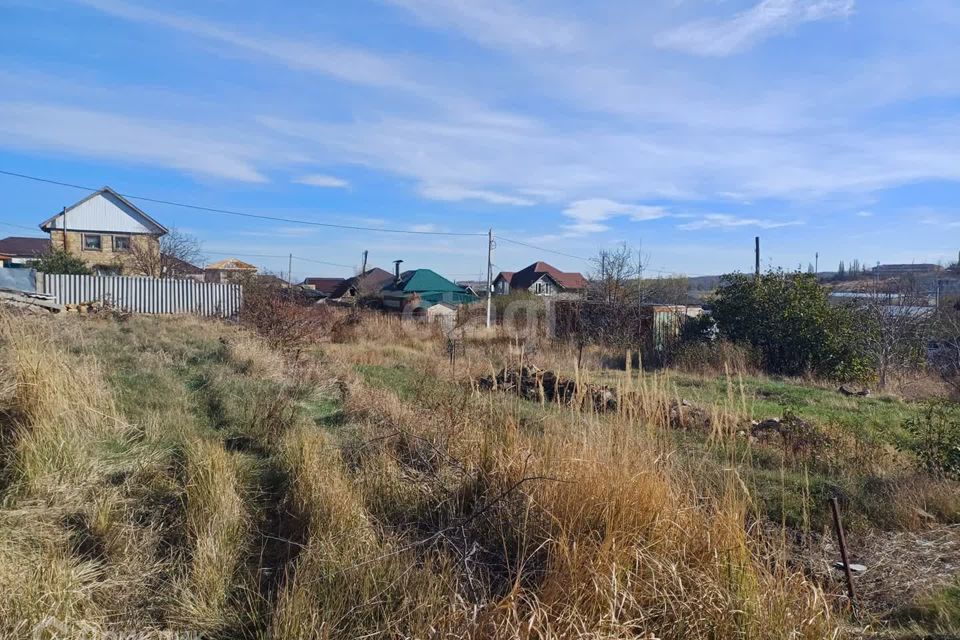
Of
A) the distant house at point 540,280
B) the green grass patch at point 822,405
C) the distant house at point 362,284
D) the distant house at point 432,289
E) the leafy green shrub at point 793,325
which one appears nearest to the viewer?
the green grass patch at point 822,405

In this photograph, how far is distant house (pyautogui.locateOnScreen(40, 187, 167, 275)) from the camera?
129ft

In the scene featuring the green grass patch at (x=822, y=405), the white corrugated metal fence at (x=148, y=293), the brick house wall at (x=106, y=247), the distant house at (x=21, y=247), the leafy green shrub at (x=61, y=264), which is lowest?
the green grass patch at (x=822, y=405)

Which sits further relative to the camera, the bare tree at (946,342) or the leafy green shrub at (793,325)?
the leafy green shrub at (793,325)

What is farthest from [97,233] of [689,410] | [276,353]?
[689,410]

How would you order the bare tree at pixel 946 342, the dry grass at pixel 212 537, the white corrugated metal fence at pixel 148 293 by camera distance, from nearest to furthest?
the dry grass at pixel 212 537 < the bare tree at pixel 946 342 < the white corrugated metal fence at pixel 148 293

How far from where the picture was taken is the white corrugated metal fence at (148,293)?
2355cm

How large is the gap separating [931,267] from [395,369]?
141 feet

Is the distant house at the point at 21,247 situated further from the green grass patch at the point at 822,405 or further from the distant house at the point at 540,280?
the green grass patch at the point at 822,405

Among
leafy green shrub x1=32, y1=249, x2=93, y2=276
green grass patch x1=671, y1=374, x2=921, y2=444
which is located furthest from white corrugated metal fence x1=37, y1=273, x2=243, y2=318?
green grass patch x1=671, y1=374, x2=921, y2=444

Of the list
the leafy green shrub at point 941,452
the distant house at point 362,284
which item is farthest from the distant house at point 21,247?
the leafy green shrub at point 941,452

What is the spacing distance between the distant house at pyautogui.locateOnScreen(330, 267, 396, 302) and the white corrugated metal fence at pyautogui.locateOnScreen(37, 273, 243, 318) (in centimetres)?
1249

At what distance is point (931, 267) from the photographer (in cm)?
4303

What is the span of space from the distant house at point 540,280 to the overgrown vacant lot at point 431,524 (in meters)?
44.2

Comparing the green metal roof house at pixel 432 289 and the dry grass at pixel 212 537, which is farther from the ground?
the green metal roof house at pixel 432 289
